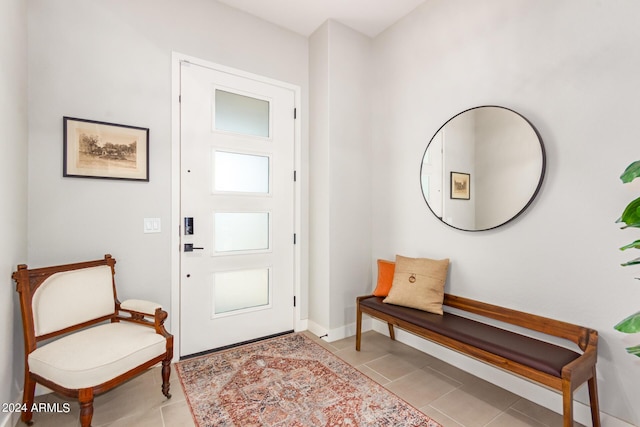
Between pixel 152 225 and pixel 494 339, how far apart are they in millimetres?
2685

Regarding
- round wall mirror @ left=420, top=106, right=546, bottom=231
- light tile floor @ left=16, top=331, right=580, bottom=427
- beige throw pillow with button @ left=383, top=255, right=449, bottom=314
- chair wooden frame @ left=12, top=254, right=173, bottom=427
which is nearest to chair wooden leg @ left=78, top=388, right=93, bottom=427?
chair wooden frame @ left=12, top=254, right=173, bottom=427

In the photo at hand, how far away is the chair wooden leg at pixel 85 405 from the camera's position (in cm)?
163

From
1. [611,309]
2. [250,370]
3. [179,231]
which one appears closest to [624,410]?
[611,309]

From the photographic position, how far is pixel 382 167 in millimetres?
3352

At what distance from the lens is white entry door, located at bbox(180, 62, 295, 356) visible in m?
2.76

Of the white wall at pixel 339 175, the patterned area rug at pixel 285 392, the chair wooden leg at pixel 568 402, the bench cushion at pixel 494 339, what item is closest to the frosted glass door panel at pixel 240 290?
the patterned area rug at pixel 285 392

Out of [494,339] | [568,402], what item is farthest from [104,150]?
[568,402]

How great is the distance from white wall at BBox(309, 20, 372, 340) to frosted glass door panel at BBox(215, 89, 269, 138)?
555mm

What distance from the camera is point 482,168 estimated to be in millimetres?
2451

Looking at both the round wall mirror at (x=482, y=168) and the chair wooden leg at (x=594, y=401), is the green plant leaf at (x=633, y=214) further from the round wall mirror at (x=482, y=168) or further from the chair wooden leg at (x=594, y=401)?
the chair wooden leg at (x=594, y=401)

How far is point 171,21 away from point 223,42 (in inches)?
17.8

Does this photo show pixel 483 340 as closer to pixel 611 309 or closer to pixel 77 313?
pixel 611 309

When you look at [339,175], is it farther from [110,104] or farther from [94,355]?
[94,355]

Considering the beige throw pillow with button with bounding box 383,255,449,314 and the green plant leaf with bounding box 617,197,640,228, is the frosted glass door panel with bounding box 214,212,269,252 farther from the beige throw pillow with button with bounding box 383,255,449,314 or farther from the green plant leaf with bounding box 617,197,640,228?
the green plant leaf with bounding box 617,197,640,228
